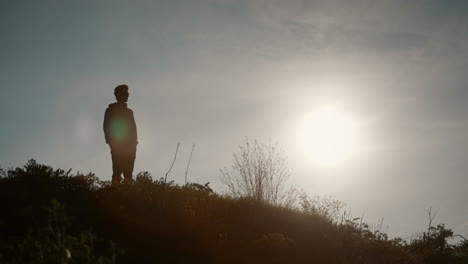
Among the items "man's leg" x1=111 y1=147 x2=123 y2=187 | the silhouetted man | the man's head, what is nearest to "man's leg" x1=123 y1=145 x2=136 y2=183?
the silhouetted man

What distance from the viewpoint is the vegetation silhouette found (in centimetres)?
623

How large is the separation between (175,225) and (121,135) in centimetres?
294

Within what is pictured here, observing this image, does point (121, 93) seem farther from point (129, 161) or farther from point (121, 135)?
point (129, 161)

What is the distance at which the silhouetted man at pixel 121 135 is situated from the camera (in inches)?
358

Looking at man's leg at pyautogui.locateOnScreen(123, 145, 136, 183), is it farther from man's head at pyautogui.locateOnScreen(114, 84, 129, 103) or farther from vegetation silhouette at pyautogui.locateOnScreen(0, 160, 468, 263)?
man's head at pyautogui.locateOnScreen(114, 84, 129, 103)

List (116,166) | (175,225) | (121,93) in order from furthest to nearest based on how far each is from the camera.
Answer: (121,93) < (116,166) < (175,225)

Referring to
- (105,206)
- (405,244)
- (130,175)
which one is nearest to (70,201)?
(105,206)

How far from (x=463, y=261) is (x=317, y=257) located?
522 cm

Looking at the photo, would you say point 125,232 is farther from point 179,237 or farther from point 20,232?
point 20,232

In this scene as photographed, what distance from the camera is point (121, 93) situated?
9.43 meters

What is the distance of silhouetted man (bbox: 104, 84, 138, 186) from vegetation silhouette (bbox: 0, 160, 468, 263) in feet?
1.25

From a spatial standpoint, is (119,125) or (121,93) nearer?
(119,125)

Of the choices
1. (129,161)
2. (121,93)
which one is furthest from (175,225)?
(121,93)

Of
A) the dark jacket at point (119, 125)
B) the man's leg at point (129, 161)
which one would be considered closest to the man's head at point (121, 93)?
the dark jacket at point (119, 125)
